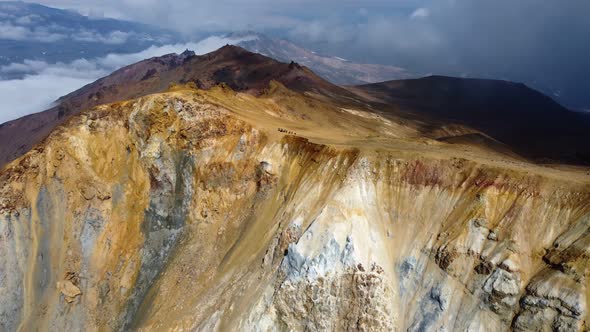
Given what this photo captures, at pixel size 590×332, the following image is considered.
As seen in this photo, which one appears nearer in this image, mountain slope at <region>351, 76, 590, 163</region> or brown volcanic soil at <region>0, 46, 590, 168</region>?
mountain slope at <region>351, 76, 590, 163</region>

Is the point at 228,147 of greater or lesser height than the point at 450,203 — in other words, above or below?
above

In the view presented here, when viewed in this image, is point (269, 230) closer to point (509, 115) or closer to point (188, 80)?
point (188, 80)

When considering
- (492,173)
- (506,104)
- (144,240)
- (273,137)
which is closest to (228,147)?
(273,137)

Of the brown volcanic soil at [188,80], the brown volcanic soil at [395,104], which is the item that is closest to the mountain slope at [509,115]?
the brown volcanic soil at [395,104]

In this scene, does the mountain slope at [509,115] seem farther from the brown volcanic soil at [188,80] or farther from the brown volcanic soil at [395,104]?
the brown volcanic soil at [188,80]

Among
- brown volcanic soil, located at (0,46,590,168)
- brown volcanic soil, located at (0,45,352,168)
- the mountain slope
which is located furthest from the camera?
brown volcanic soil, located at (0,45,352,168)

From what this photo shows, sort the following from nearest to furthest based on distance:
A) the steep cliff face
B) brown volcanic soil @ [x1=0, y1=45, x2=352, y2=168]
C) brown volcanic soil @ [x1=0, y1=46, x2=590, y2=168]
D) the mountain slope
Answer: the steep cliff face < the mountain slope < brown volcanic soil @ [x1=0, y1=46, x2=590, y2=168] < brown volcanic soil @ [x1=0, y1=45, x2=352, y2=168]

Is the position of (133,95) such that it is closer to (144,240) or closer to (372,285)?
(144,240)

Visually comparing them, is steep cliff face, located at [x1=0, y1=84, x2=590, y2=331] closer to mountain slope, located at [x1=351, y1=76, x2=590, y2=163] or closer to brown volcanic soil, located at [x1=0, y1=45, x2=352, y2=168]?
mountain slope, located at [x1=351, y1=76, x2=590, y2=163]

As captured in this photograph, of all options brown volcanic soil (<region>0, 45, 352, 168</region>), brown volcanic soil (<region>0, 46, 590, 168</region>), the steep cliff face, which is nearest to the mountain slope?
brown volcanic soil (<region>0, 46, 590, 168</region>)
